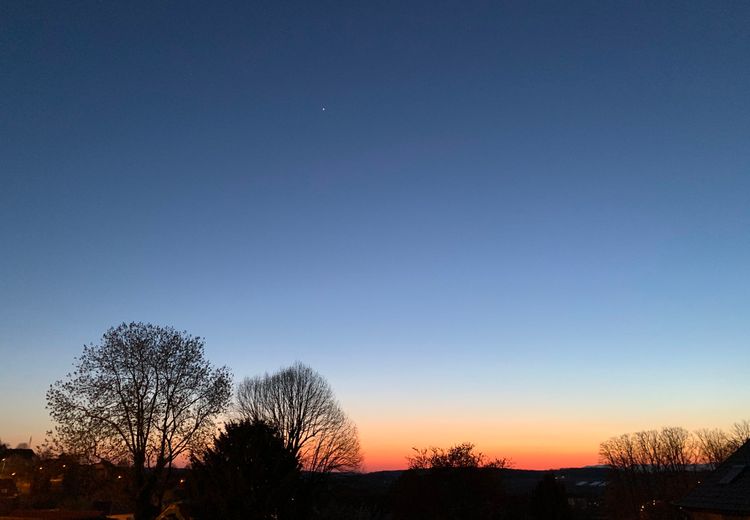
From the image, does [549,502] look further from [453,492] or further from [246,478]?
[246,478]

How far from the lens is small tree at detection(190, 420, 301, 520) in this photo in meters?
16.5

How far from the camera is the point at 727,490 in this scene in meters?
21.5

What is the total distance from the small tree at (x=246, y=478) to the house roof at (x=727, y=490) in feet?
52.7

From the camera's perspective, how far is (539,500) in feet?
151

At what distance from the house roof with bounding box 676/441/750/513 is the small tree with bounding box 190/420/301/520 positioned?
16.1m

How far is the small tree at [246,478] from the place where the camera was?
1645cm

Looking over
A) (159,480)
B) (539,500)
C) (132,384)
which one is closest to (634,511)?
(539,500)

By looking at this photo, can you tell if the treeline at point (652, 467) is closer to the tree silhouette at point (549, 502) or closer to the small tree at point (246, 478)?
the tree silhouette at point (549, 502)

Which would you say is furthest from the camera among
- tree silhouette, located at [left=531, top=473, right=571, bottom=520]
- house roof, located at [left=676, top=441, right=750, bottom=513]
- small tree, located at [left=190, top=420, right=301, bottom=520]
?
tree silhouette, located at [left=531, top=473, right=571, bottom=520]

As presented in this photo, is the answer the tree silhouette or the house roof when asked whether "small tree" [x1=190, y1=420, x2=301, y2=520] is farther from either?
the tree silhouette

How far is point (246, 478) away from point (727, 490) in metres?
18.6

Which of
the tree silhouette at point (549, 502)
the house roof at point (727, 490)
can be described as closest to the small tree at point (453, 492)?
the tree silhouette at point (549, 502)

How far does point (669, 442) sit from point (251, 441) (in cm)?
7496

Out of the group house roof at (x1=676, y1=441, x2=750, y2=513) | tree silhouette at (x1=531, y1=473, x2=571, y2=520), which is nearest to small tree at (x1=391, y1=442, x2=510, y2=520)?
tree silhouette at (x1=531, y1=473, x2=571, y2=520)
